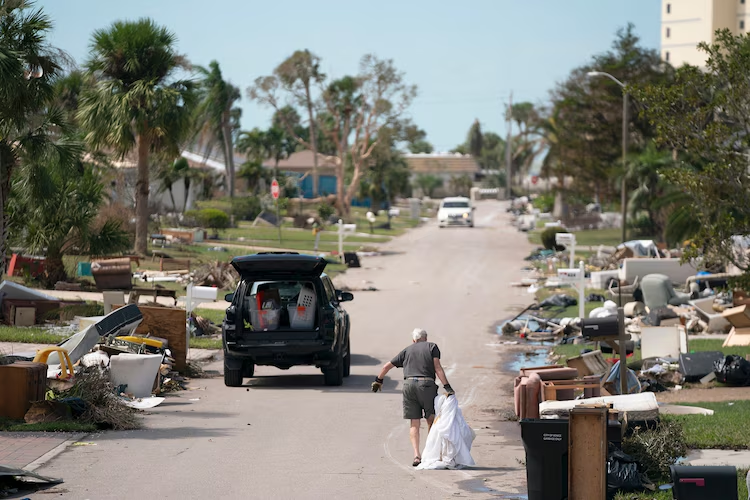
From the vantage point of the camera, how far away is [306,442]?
12695 millimetres

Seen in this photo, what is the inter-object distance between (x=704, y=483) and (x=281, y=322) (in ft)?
32.1

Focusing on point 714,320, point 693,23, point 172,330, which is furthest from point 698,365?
point 693,23

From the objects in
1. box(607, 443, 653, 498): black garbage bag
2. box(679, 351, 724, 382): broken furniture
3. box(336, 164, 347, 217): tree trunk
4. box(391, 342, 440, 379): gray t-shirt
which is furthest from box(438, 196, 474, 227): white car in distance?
→ box(607, 443, 653, 498): black garbage bag

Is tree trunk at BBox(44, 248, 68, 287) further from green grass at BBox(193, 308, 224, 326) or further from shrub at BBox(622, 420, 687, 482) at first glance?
shrub at BBox(622, 420, 687, 482)

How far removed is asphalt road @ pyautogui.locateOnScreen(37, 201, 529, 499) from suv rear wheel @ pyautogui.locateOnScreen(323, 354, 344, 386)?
0.14 metres

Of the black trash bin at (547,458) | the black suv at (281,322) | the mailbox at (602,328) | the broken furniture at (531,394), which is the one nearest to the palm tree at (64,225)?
the black suv at (281,322)

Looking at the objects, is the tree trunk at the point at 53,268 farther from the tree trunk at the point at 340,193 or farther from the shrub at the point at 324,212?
the tree trunk at the point at 340,193

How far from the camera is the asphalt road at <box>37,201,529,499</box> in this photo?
10398 mm

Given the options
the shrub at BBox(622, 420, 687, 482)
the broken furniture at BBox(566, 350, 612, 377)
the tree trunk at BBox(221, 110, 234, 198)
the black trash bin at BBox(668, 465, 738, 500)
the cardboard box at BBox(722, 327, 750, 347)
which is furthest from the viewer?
the tree trunk at BBox(221, 110, 234, 198)

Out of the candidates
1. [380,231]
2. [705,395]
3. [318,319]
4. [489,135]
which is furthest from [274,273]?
[489,135]

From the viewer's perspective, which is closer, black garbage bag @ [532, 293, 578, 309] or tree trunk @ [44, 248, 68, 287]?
tree trunk @ [44, 248, 68, 287]

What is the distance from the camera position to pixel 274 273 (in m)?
17.2

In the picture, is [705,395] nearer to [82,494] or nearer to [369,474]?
[369,474]

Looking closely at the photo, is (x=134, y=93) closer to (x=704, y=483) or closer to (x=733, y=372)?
(x=733, y=372)
